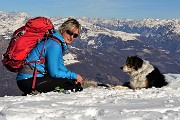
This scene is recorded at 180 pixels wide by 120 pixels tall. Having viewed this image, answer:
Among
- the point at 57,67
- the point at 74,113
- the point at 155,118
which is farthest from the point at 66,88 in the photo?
the point at 155,118

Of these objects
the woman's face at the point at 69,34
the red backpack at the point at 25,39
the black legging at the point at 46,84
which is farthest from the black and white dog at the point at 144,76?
the red backpack at the point at 25,39

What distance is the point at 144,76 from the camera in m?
14.5

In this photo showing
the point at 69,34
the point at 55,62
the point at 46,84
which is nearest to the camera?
the point at 55,62

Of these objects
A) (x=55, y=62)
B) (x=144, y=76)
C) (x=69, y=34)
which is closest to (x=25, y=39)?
(x=55, y=62)

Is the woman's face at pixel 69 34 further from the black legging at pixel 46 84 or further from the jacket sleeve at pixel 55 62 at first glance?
the black legging at pixel 46 84

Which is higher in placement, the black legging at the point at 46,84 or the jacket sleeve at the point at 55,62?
the jacket sleeve at the point at 55,62

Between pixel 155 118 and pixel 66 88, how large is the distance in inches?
225

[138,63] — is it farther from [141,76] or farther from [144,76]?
[144,76]

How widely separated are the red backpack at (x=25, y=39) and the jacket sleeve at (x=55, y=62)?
48cm

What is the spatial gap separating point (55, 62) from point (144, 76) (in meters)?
6.04

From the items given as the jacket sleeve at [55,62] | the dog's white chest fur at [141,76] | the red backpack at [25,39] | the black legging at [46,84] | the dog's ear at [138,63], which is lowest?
the dog's white chest fur at [141,76]

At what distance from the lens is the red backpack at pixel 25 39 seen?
9.16 meters

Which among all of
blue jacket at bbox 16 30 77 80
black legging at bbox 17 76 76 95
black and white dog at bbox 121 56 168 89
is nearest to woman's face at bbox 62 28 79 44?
blue jacket at bbox 16 30 77 80

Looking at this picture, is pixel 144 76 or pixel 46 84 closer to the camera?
pixel 46 84
